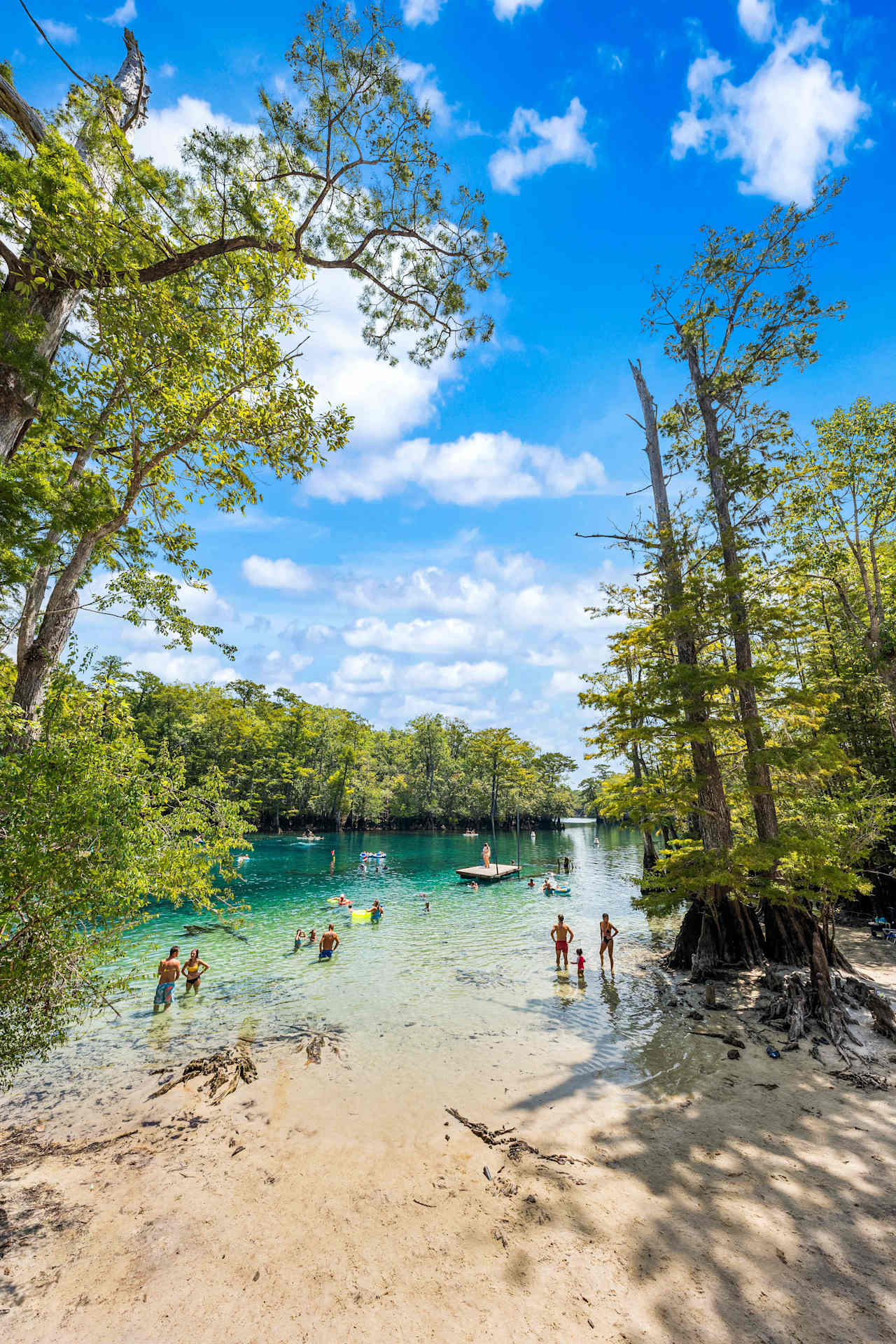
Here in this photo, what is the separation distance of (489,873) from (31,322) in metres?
36.1

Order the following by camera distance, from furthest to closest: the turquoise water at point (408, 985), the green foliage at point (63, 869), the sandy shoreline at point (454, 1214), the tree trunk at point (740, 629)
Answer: the tree trunk at point (740, 629), the turquoise water at point (408, 985), the green foliage at point (63, 869), the sandy shoreline at point (454, 1214)

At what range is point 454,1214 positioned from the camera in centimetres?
568

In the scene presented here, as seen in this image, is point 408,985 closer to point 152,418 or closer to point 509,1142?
point 509,1142

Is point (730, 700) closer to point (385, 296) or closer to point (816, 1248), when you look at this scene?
point (816, 1248)

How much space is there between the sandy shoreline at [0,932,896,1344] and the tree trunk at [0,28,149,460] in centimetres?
951

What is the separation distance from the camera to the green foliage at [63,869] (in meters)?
5.38

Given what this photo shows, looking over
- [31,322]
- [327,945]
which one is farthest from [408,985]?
[31,322]

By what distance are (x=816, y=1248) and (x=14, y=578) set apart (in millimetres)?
11895

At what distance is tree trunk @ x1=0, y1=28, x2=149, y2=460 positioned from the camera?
6547 mm

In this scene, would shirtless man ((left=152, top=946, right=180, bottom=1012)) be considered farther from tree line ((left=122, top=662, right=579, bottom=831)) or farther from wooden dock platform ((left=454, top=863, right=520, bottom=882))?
tree line ((left=122, top=662, right=579, bottom=831))

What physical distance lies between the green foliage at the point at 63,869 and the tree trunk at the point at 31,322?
3.95 meters

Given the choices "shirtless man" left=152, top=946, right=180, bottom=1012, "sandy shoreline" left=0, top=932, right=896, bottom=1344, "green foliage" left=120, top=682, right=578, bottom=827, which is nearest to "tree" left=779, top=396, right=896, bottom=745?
"sandy shoreline" left=0, top=932, right=896, bottom=1344

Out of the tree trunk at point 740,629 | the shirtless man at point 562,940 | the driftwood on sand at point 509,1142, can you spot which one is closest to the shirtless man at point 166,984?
the driftwood on sand at point 509,1142

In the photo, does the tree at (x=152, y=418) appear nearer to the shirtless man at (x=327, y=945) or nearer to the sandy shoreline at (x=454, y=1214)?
the sandy shoreline at (x=454, y=1214)
